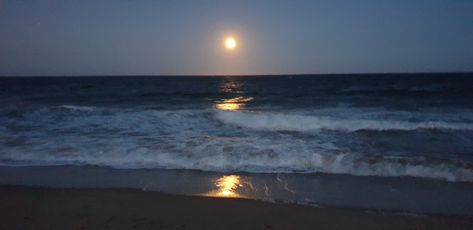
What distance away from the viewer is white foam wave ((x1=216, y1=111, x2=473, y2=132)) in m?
12.2

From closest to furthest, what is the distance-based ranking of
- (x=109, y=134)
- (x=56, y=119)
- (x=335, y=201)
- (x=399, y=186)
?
(x=335, y=201)
(x=399, y=186)
(x=109, y=134)
(x=56, y=119)

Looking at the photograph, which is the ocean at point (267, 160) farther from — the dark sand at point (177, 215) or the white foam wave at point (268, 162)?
the dark sand at point (177, 215)

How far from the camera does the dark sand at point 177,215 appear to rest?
4.33 metres

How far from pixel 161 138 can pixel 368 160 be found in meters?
5.35

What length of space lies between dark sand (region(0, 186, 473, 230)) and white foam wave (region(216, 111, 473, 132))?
7286 millimetres

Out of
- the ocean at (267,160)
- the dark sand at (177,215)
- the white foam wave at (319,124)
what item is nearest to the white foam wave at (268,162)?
the ocean at (267,160)

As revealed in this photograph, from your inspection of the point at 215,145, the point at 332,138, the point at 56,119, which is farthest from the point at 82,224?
the point at 56,119

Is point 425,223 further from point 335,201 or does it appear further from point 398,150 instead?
point 398,150

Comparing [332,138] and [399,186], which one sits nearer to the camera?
[399,186]

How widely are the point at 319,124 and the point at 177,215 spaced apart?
9.12m

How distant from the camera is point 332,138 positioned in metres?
10.3

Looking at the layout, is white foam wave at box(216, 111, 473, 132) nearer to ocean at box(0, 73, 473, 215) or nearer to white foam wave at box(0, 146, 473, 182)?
ocean at box(0, 73, 473, 215)

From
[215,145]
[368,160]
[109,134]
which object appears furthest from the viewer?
[109,134]

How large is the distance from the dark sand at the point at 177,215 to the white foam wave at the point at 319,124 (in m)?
7.29
